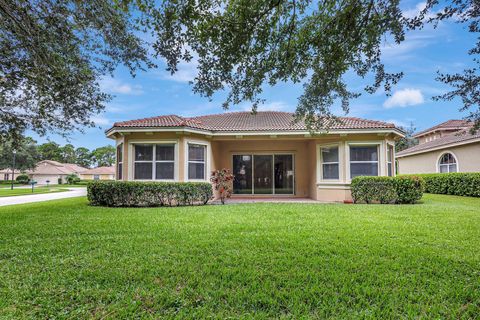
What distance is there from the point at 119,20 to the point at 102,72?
83.8 inches

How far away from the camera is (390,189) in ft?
39.2

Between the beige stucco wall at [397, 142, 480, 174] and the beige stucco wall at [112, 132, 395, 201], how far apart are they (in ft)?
22.4

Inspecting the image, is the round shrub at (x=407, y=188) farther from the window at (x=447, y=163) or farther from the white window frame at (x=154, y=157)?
the white window frame at (x=154, y=157)

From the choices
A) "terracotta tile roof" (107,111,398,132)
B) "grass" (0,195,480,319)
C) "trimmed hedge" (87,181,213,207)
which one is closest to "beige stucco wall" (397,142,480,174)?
"terracotta tile roof" (107,111,398,132)

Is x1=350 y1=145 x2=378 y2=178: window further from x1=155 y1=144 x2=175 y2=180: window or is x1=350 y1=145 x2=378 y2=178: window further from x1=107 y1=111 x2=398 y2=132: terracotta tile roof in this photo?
x1=155 y1=144 x2=175 y2=180: window

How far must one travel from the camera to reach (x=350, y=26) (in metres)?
→ 4.86

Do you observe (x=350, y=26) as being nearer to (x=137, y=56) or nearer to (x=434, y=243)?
(x=434, y=243)

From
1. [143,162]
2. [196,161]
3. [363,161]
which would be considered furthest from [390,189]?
[143,162]

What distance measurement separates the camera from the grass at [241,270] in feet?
9.82

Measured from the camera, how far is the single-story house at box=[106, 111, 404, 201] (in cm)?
1263

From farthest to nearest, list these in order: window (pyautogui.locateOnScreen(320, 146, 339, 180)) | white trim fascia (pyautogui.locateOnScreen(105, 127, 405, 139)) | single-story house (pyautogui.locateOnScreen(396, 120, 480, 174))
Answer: single-story house (pyautogui.locateOnScreen(396, 120, 480, 174)), window (pyautogui.locateOnScreen(320, 146, 339, 180)), white trim fascia (pyautogui.locateOnScreen(105, 127, 405, 139))

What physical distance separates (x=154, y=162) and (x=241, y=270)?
977 centimetres

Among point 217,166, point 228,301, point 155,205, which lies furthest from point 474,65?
point 217,166

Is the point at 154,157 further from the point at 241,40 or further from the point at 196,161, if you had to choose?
the point at 241,40
